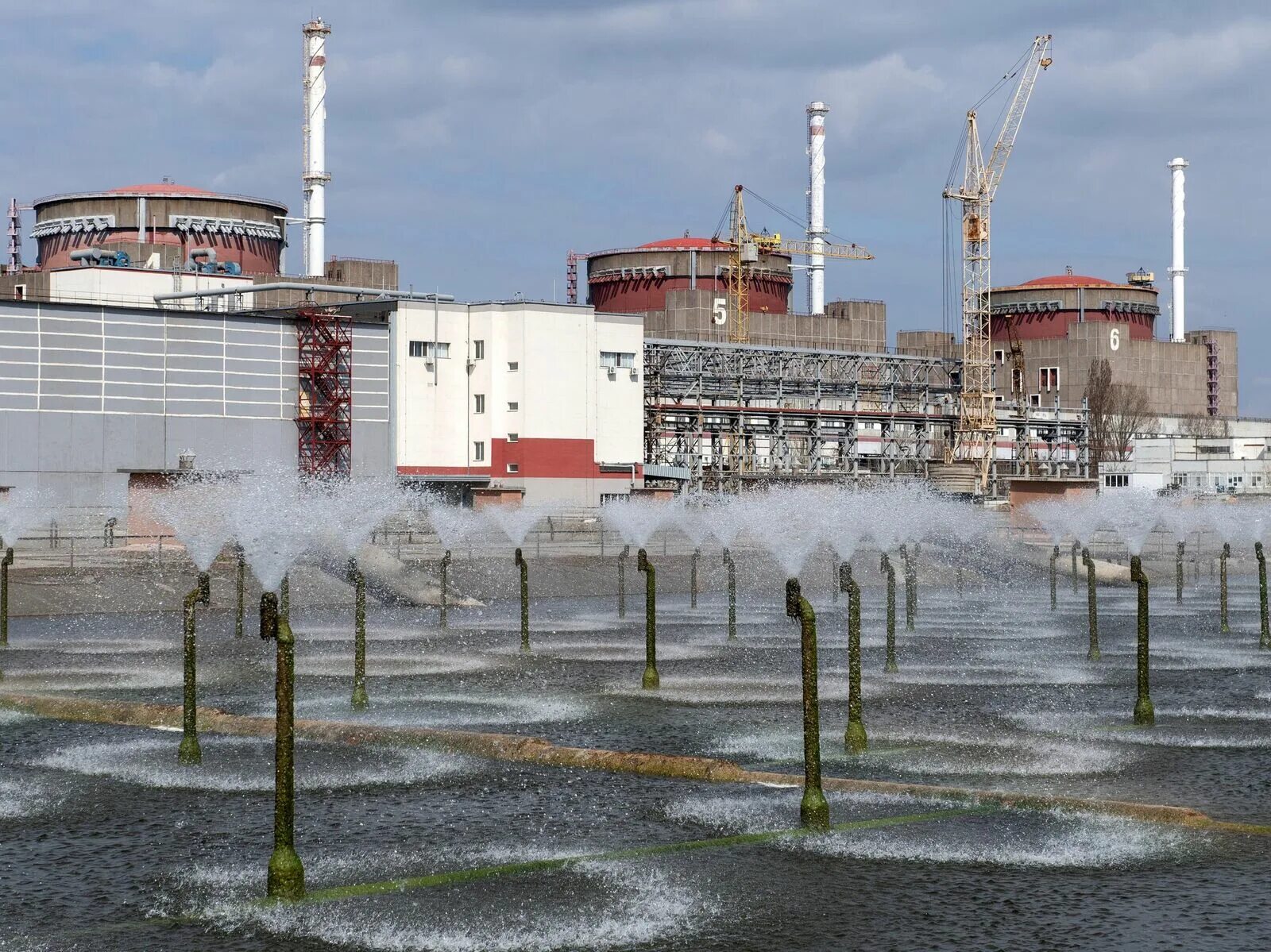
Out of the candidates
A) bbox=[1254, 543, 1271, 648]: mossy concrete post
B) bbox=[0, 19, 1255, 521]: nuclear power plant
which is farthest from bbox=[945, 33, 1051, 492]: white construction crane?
bbox=[1254, 543, 1271, 648]: mossy concrete post

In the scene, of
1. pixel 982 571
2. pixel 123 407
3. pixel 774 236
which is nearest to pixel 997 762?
pixel 982 571

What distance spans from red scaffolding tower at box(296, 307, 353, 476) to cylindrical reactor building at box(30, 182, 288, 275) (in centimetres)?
4886

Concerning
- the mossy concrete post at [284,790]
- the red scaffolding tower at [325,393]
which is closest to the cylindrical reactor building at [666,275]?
the red scaffolding tower at [325,393]

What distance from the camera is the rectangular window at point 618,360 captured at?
9838cm

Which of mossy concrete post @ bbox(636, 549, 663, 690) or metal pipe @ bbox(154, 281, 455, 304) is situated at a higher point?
metal pipe @ bbox(154, 281, 455, 304)

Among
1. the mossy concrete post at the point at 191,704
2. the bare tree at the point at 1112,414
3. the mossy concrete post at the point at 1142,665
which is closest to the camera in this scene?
the mossy concrete post at the point at 191,704

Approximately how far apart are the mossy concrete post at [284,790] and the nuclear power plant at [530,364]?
66392 mm

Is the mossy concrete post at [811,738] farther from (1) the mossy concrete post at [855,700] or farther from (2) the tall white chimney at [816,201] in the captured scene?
(2) the tall white chimney at [816,201]

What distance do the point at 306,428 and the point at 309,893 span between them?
7388 centimetres

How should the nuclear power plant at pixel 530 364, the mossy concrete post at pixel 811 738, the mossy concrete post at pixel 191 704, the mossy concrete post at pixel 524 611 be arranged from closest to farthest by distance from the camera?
1. the mossy concrete post at pixel 811 738
2. the mossy concrete post at pixel 191 704
3. the mossy concrete post at pixel 524 611
4. the nuclear power plant at pixel 530 364

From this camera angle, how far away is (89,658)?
118 feet

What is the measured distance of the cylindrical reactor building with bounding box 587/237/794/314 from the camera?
17200cm

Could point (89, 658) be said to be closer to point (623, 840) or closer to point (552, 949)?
point (623, 840)

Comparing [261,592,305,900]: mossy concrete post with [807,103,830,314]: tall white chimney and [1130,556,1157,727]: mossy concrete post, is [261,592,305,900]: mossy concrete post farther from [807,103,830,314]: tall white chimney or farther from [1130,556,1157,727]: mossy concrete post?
[807,103,830,314]: tall white chimney
